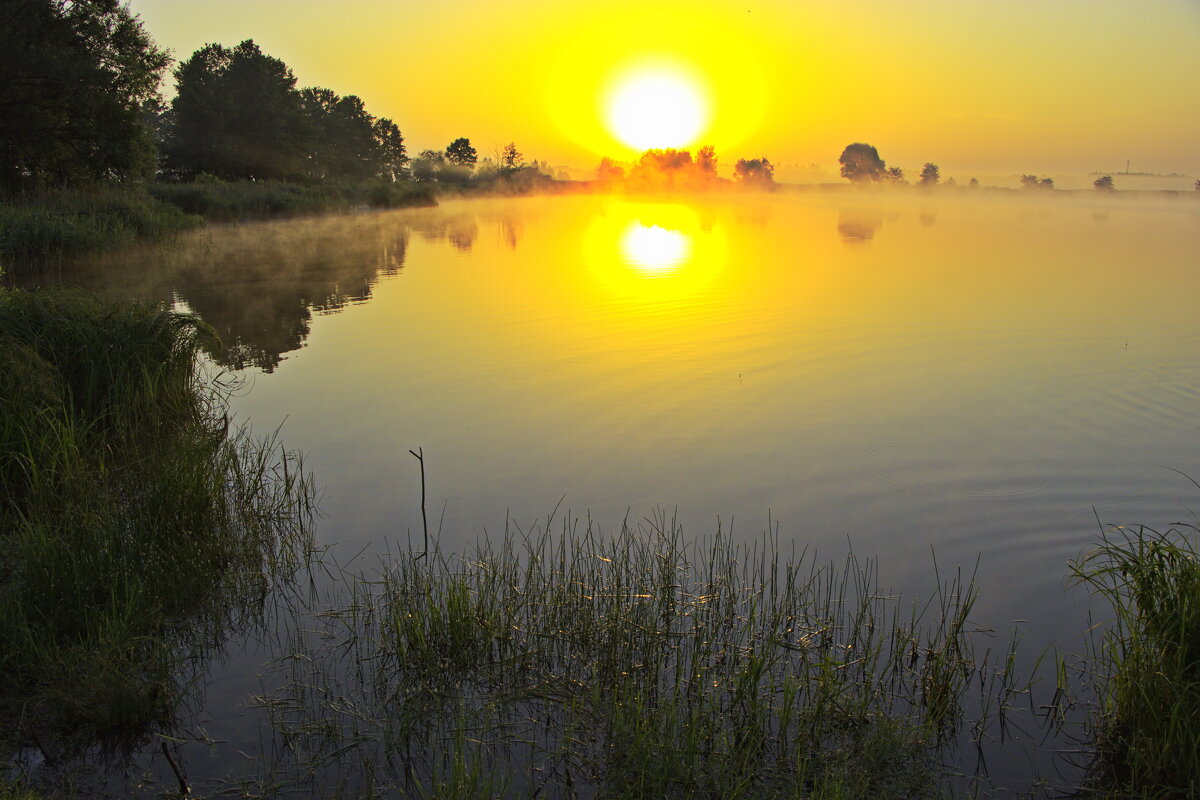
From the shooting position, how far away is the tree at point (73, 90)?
29.3 metres

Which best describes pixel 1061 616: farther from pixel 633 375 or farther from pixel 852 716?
pixel 633 375

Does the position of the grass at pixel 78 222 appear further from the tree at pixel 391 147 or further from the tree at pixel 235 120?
the tree at pixel 391 147

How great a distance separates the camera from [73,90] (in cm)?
3034

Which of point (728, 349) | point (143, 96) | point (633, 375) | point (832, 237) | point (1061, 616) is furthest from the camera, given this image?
point (832, 237)

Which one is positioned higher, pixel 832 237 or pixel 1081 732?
pixel 832 237

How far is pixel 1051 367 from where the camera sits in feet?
40.8

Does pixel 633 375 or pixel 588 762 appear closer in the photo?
pixel 588 762

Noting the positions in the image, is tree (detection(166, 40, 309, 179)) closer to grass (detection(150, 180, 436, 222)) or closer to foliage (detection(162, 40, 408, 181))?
foliage (detection(162, 40, 408, 181))

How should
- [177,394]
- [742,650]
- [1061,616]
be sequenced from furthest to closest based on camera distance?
1. [177,394]
2. [1061,616]
3. [742,650]

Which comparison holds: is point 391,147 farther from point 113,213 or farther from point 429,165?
point 113,213

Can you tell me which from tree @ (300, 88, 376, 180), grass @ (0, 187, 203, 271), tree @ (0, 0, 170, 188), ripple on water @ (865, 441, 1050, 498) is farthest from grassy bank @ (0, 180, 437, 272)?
tree @ (300, 88, 376, 180)

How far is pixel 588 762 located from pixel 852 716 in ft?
4.57

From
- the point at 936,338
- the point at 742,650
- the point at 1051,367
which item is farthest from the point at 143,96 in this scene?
the point at 742,650

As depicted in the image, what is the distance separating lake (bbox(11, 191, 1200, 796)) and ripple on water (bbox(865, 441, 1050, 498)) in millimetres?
36
